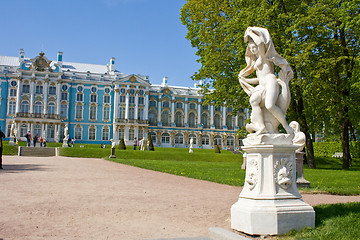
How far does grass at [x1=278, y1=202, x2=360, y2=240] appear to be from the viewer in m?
3.77

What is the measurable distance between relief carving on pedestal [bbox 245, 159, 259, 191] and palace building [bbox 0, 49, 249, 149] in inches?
1757

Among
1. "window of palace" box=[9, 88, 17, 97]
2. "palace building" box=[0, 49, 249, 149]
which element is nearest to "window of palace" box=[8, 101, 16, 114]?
"palace building" box=[0, 49, 249, 149]

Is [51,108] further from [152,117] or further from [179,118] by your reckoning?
[179,118]

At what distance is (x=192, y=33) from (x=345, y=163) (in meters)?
11.0

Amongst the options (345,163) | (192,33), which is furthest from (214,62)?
(345,163)

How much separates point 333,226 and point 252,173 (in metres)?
1.08

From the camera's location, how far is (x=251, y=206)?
4.14 m

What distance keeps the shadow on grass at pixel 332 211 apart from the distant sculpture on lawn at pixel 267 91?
45.0 inches

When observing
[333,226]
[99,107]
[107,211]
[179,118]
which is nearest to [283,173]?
[333,226]

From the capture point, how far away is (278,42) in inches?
674

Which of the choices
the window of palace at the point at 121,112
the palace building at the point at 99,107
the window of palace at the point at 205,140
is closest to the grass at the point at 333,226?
the palace building at the point at 99,107

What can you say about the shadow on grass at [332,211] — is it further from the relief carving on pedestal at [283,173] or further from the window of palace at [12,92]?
the window of palace at [12,92]

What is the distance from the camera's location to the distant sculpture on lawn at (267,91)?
14.6 ft

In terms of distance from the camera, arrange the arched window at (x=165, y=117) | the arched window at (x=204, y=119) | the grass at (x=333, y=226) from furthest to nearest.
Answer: the arched window at (x=204, y=119) → the arched window at (x=165, y=117) → the grass at (x=333, y=226)
